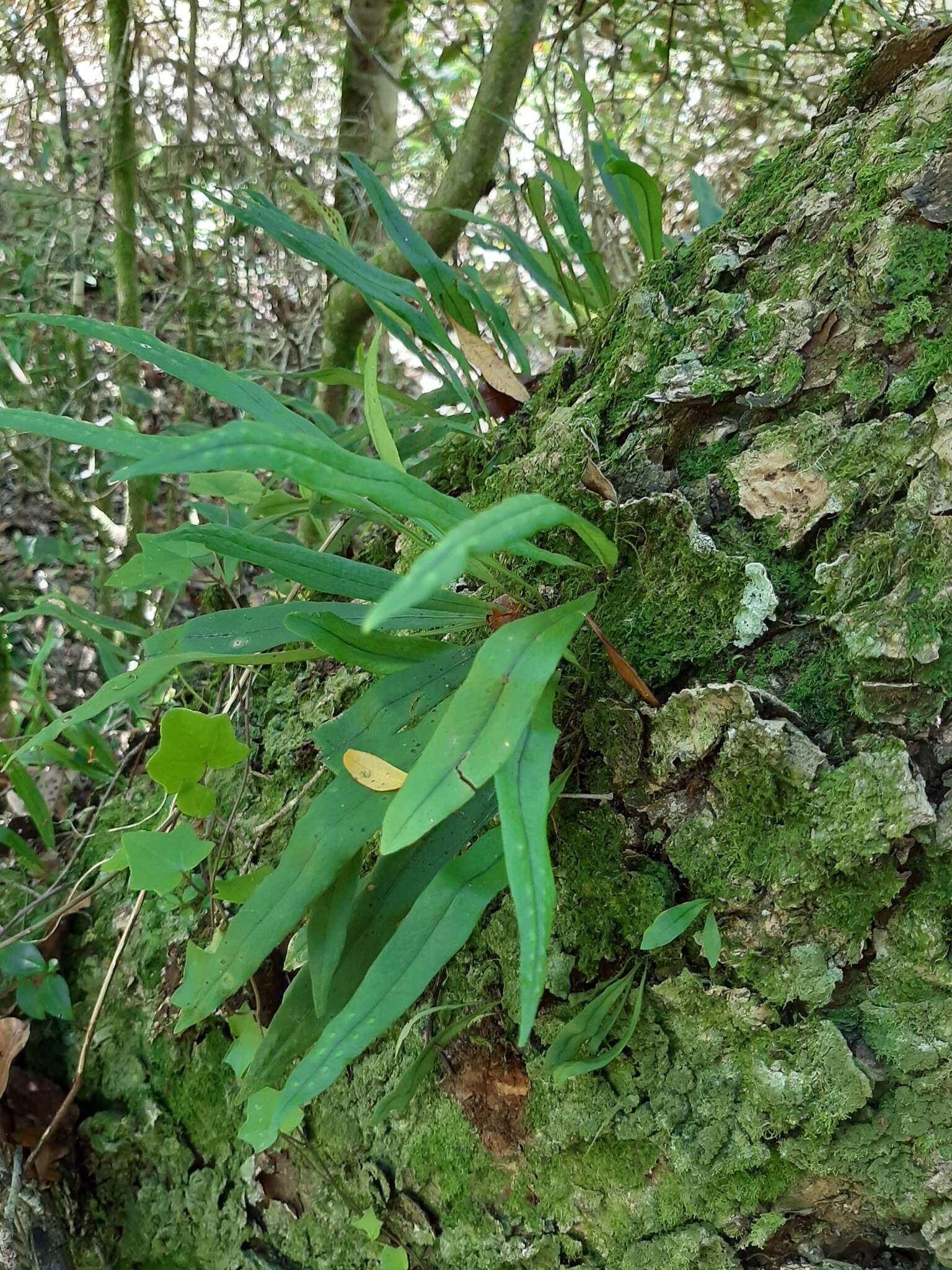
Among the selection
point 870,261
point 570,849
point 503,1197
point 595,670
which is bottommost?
point 503,1197

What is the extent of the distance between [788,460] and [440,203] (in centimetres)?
116

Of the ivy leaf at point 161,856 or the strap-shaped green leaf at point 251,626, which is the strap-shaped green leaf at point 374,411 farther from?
the ivy leaf at point 161,856

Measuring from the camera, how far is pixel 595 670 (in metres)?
0.82

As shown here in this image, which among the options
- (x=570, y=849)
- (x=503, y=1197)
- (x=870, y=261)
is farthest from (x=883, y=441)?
(x=503, y=1197)

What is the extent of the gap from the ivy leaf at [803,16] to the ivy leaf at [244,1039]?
161 cm

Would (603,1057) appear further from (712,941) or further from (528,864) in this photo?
(528,864)

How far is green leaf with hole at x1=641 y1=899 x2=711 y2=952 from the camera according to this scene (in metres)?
0.70

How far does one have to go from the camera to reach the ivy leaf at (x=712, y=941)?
0.71 m

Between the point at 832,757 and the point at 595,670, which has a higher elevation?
the point at 595,670

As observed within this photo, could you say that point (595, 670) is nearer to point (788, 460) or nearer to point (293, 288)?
point (788, 460)

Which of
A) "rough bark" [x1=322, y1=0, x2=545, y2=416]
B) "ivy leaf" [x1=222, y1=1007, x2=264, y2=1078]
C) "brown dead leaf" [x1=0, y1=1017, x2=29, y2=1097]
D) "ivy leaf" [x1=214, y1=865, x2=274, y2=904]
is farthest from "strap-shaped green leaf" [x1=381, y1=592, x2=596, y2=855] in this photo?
"rough bark" [x1=322, y1=0, x2=545, y2=416]

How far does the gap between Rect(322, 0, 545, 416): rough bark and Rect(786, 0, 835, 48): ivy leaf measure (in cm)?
44

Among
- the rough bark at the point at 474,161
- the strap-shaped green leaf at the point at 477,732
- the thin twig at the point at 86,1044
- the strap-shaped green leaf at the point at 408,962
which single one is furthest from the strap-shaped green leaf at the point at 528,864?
the rough bark at the point at 474,161

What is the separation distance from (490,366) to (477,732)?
724mm
